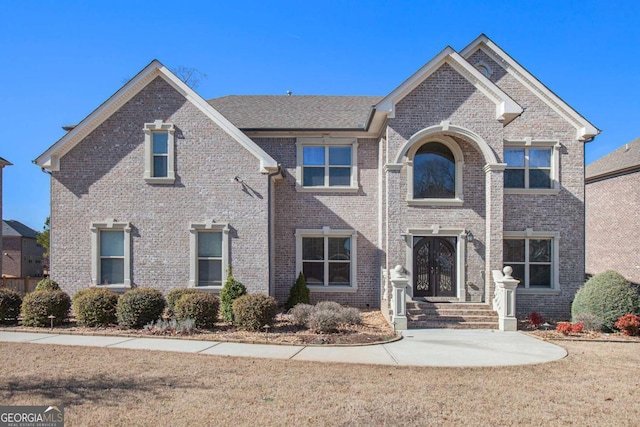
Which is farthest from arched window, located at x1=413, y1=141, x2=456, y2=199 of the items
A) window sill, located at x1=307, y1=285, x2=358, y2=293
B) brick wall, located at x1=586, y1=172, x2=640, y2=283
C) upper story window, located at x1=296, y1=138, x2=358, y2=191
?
brick wall, located at x1=586, y1=172, x2=640, y2=283

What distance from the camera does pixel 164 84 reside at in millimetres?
14906

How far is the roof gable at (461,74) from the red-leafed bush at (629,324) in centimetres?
632

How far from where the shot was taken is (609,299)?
516 inches

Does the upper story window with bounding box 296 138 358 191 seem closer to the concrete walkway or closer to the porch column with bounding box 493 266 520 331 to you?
the porch column with bounding box 493 266 520 331

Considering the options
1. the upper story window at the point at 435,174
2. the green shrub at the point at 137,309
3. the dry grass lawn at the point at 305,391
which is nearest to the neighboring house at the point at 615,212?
the upper story window at the point at 435,174

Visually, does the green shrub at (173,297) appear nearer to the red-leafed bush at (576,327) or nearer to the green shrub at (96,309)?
the green shrub at (96,309)

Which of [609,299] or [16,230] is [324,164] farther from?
[16,230]

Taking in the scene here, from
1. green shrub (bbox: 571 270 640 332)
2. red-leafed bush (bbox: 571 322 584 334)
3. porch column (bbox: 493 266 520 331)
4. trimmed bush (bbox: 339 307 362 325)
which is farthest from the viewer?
porch column (bbox: 493 266 520 331)

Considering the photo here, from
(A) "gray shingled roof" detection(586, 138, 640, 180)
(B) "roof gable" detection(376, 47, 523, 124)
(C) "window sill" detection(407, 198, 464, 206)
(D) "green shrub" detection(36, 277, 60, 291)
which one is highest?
(B) "roof gable" detection(376, 47, 523, 124)

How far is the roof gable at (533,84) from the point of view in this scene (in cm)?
1612

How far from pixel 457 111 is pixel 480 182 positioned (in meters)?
2.59

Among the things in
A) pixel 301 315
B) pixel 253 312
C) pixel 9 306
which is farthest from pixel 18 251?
pixel 301 315

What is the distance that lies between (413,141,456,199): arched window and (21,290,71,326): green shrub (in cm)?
1099

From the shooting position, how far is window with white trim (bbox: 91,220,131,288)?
14844 mm
